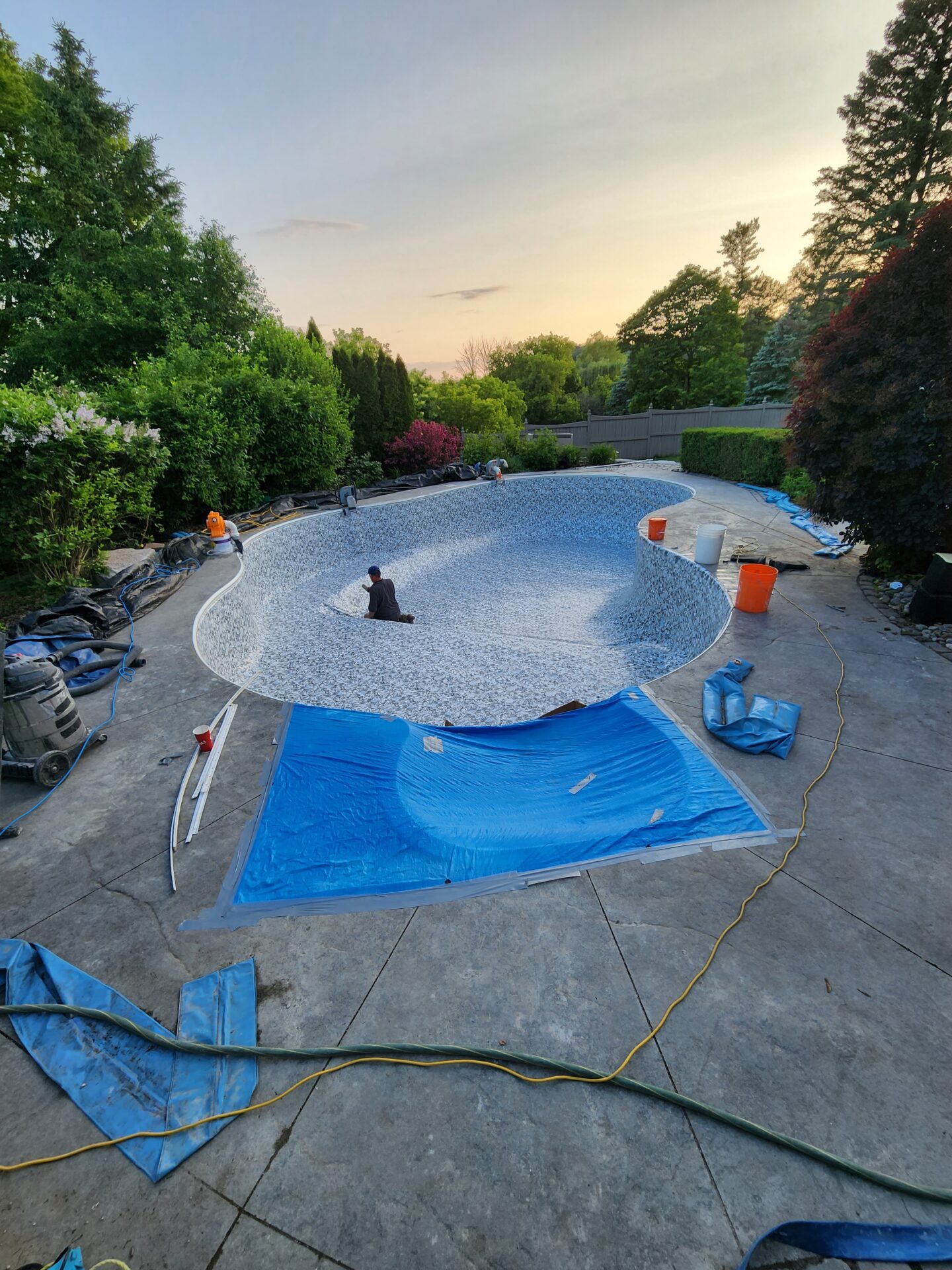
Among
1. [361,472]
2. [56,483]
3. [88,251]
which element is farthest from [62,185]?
[56,483]

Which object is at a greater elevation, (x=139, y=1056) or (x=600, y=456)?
(x=600, y=456)

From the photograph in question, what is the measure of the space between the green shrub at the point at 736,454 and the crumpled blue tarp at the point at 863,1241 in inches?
487

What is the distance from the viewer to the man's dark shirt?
25.2ft

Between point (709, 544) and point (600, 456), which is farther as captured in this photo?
point (600, 456)

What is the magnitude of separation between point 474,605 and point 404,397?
1234cm

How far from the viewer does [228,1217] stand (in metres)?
1.57

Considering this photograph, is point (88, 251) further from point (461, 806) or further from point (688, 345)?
point (688, 345)

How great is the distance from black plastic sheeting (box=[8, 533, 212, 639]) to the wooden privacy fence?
1702cm

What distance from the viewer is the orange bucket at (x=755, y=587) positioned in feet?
17.6

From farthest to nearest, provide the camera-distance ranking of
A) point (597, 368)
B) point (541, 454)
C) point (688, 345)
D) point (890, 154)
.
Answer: point (597, 368), point (688, 345), point (890, 154), point (541, 454)

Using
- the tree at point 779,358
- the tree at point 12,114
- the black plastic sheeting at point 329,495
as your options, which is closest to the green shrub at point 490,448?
the black plastic sheeting at point 329,495

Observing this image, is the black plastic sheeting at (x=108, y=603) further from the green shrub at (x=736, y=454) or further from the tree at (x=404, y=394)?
the green shrub at (x=736, y=454)

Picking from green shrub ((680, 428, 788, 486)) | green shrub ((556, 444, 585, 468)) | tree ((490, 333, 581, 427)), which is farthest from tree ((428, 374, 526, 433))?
tree ((490, 333, 581, 427))

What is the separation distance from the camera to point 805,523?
9039 mm
